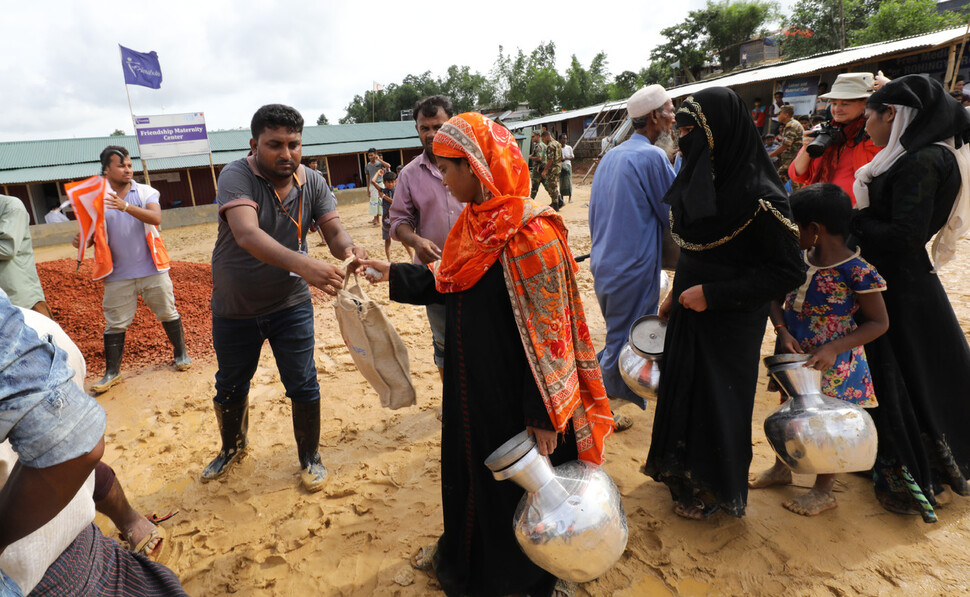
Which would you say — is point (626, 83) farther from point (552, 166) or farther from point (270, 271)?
point (270, 271)

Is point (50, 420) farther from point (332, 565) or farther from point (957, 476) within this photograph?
point (957, 476)

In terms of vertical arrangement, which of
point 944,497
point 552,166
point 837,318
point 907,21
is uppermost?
point 907,21

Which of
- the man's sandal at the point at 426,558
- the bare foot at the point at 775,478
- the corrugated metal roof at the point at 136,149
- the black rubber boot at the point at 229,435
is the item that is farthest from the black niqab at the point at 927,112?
the corrugated metal roof at the point at 136,149

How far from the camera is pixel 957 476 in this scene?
253cm

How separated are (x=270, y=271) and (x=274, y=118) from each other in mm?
754

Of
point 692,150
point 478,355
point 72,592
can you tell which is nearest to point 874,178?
point 692,150

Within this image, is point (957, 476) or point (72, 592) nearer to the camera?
point (72, 592)

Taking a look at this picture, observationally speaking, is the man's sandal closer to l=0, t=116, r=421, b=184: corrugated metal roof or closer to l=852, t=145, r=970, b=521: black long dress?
l=852, t=145, r=970, b=521: black long dress

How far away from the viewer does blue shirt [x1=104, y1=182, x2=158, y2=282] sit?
173 inches

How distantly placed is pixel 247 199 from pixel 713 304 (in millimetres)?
2148

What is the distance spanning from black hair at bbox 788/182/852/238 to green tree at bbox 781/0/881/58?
32.7m

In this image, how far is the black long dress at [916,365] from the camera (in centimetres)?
246

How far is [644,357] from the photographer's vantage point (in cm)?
267

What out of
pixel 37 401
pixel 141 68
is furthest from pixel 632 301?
pixel 141 68
